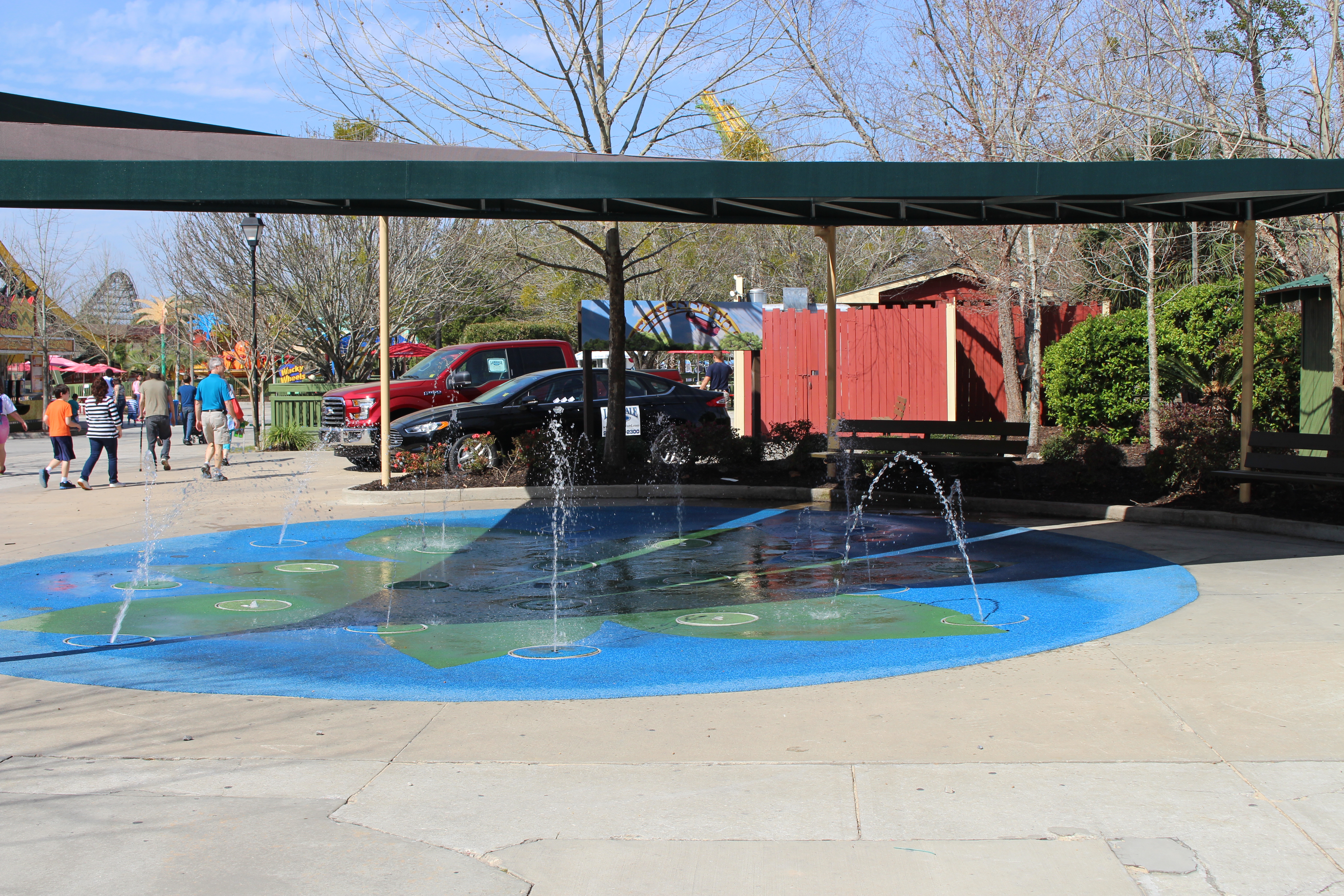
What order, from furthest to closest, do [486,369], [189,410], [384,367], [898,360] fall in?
1. [189,410]
2. [898,360]
3. [486,369]
4. [384,367]

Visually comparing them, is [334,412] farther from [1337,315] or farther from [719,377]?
[719,377]

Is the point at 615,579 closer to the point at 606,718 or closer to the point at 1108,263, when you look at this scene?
the point at 606,718

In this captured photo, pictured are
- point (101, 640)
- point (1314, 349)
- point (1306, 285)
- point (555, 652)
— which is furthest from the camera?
point (1314, 349)

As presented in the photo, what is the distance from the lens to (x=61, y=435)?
15.5 meters

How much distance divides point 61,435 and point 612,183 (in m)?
11.5

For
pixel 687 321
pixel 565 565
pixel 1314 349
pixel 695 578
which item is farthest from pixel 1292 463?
pixel 687 321

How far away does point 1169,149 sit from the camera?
1797 centimetres

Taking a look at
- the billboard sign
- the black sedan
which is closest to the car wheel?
the black sedan

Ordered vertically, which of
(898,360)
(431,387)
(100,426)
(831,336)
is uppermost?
(898,360)

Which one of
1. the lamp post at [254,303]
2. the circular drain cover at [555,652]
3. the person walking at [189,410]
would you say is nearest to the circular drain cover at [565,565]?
the circular drain cover at [555,652]

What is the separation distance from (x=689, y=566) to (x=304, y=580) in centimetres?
335

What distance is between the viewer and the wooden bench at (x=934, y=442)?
44.1 ft

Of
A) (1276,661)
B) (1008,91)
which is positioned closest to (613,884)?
(1276,661)

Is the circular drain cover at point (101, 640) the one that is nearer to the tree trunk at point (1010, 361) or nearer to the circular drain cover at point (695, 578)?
the circular drain cover at point (695, 578)
